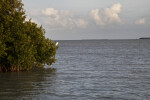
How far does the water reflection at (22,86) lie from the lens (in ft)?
72.5

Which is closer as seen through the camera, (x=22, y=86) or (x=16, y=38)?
(x=22, y=86)

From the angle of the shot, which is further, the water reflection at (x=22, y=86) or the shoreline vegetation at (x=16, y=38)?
the shoreline vegetation at (x=16, y=38)

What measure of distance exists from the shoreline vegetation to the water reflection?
6.16ft

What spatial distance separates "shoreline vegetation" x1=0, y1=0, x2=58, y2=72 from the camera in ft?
109

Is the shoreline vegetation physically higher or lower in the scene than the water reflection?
higher

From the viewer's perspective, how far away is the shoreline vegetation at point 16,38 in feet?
109

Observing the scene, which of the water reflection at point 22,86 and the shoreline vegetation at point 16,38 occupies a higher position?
the shoreline vegetation at point 16,38

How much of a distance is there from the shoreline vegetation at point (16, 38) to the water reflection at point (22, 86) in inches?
73.9

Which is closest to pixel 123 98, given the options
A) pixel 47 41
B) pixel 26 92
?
pixel 26 92

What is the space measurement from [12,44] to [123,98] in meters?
18.7

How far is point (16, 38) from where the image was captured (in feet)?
112

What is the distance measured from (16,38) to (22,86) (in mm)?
9764

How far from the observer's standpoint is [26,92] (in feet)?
76.5

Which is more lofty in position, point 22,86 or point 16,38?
point 16,38
